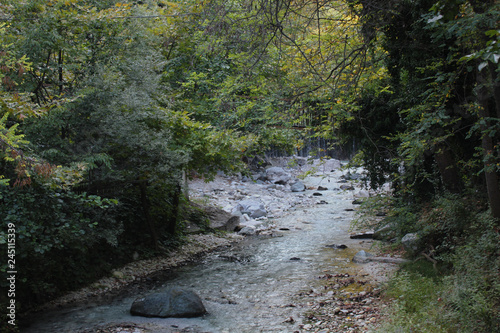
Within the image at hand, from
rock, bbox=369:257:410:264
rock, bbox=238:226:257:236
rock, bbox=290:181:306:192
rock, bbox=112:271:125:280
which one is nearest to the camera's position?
rock, bbox=369:257:410:264

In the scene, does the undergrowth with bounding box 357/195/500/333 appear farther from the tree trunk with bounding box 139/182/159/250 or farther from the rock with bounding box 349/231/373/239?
the tree trunk with bounding box 139/182/159/250

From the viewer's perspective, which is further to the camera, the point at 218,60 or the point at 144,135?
the point at 218,60

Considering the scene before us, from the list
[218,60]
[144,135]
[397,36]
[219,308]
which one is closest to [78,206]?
[144,135]

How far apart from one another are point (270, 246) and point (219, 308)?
4.68 m

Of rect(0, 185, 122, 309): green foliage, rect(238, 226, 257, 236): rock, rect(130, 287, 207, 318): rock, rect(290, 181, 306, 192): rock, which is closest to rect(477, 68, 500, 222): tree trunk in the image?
rect(130, 287, 207, 318): rock

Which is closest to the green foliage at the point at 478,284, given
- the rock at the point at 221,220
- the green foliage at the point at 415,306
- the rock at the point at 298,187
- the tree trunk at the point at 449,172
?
the green foliage at the point at 415,306

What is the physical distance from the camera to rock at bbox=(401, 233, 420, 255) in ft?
23.1

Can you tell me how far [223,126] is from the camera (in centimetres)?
701

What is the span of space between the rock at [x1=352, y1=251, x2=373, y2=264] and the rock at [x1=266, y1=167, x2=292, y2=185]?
1521 centimetres

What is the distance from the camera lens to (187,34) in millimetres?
12727

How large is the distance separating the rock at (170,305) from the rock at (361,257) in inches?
158

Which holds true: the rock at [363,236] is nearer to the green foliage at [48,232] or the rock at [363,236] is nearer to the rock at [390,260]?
the rock at [390,260]

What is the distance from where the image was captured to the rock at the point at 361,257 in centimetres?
838

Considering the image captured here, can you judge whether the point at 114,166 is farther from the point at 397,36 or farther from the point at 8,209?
the point at 397,36
